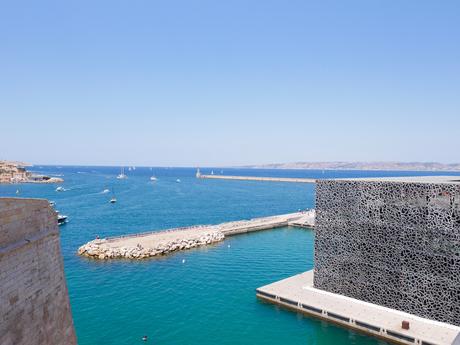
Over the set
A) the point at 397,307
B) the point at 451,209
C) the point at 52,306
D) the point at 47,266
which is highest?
the point at 451,209

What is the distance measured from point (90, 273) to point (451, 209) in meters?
34.8

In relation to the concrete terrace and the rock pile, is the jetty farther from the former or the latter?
the concrete terrace

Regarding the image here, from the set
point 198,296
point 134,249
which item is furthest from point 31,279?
point 134,249

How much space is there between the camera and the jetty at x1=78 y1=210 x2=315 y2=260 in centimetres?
4456

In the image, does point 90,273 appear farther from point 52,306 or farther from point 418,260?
point 418,260

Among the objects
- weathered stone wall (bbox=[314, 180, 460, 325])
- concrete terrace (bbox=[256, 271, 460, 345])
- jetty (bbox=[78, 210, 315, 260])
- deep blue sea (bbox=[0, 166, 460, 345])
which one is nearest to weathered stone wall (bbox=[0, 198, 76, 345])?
deep blue sea (bbox=[0, 166, 460, 345])

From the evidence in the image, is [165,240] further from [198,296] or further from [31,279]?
[31,279]

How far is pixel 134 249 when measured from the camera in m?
45.0

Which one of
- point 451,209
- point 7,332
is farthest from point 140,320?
point 451,209

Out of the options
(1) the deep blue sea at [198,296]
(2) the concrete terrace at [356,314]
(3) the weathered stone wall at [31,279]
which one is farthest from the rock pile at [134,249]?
(3) the weathered stone wall at [31,279]

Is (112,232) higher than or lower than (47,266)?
lower

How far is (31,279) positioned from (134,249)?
1229 inches

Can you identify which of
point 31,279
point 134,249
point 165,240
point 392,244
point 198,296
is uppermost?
point 31,279

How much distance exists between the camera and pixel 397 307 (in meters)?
26.0
